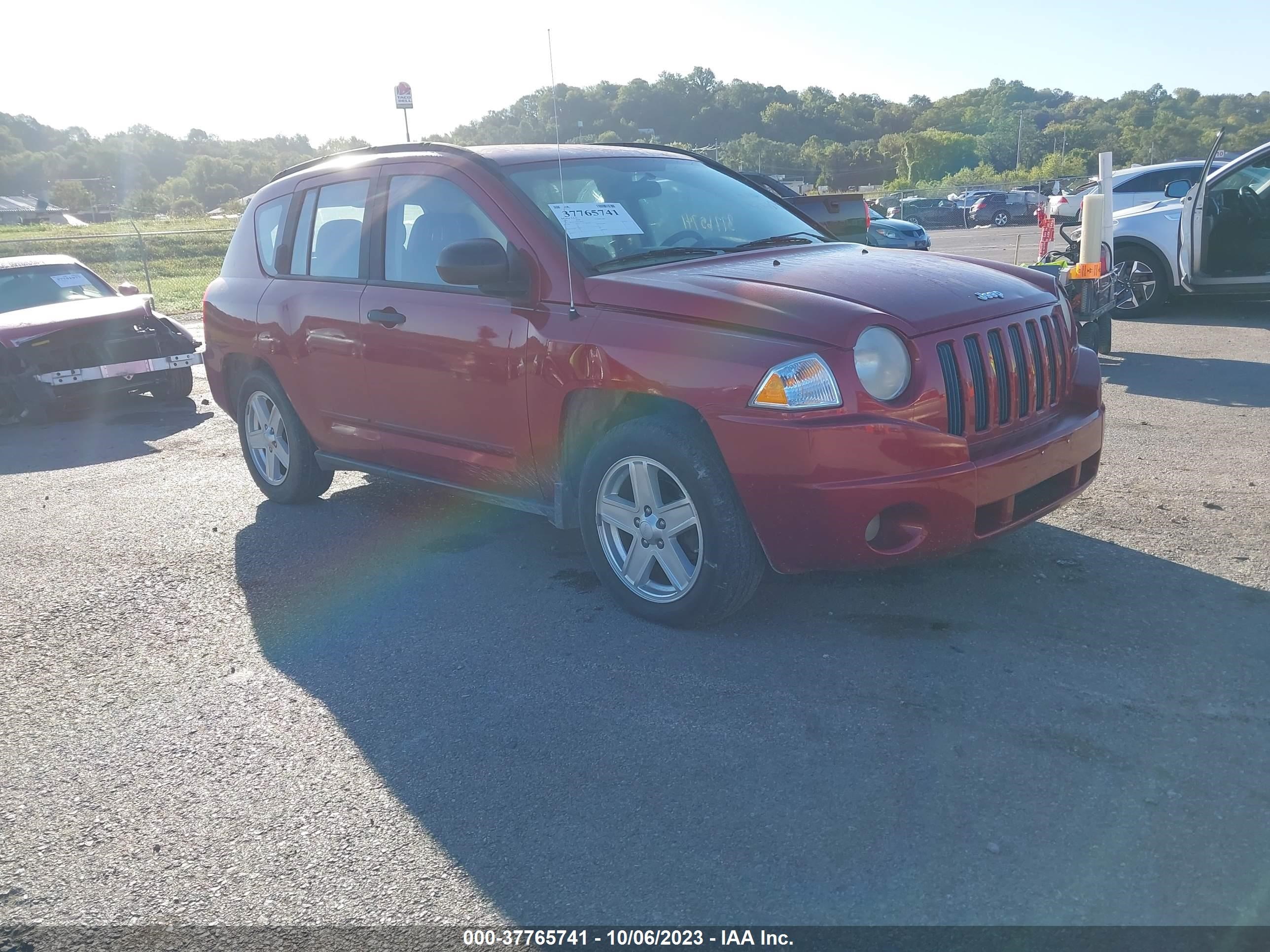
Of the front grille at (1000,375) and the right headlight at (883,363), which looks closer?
the right headlight at (883,363)

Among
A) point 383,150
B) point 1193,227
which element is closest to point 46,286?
point 383,150

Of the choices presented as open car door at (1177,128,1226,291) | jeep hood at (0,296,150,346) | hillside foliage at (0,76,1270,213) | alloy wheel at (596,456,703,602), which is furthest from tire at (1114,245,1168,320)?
jeep hood at (0,296,150,346)

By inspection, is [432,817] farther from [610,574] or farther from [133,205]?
[133,205]

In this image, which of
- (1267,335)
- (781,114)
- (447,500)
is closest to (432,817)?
(447,500)

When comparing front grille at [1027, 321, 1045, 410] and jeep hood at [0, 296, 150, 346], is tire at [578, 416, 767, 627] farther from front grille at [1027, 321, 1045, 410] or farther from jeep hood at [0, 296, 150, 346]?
jeep hood at [0, 296, 150, 346]

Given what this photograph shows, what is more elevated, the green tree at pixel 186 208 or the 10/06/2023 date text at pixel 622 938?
the green tree at pixel 186 208

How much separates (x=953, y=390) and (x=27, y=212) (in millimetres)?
72919

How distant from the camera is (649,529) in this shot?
423 cm

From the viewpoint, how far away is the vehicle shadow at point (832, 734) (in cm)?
264

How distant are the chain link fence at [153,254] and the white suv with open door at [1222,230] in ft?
57.0

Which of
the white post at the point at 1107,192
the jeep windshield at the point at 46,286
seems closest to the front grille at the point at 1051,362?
the white post at the point at 1107,192

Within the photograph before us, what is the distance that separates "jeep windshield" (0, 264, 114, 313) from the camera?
35.2 feet

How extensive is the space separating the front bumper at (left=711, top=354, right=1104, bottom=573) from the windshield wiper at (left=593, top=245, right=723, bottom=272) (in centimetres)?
103

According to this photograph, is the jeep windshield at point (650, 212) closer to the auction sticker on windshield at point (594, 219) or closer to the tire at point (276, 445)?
the auction sticker on windshield at point (594, 219)
